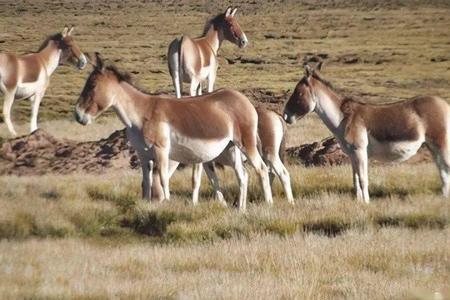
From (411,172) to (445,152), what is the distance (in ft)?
6.95

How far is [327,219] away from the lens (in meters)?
11.6

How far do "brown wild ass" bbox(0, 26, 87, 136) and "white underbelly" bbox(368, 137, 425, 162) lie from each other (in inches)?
433

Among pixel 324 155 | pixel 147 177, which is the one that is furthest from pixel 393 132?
pixel 324 155

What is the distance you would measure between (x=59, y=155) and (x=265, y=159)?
634 cm

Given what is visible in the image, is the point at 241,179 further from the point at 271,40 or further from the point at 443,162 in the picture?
the point at 271,40

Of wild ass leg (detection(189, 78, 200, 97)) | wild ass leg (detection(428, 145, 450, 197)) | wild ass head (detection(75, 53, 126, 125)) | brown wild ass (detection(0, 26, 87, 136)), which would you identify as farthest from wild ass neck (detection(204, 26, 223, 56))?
wild ass leg (detection(428, 145, 450, 197))

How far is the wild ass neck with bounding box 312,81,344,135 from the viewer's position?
13.2m

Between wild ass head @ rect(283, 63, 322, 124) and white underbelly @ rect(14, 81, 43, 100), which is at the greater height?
A: wild ass head @ rect(283, 63, 322, 124)

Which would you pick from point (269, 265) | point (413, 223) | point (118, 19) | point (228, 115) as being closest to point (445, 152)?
point (413, 223)

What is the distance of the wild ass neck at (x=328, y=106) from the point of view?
521 inches

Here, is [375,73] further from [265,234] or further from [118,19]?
[118,19]

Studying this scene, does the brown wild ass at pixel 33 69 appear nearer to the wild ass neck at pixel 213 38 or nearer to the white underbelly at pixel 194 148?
the wild ass neck at pixel 213 38

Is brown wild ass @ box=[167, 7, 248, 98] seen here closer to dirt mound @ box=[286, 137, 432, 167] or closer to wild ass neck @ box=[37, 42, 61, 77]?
dirt mound @ box=[286, 137, 432, 167]

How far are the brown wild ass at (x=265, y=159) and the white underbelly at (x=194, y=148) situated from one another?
1.01 meters
